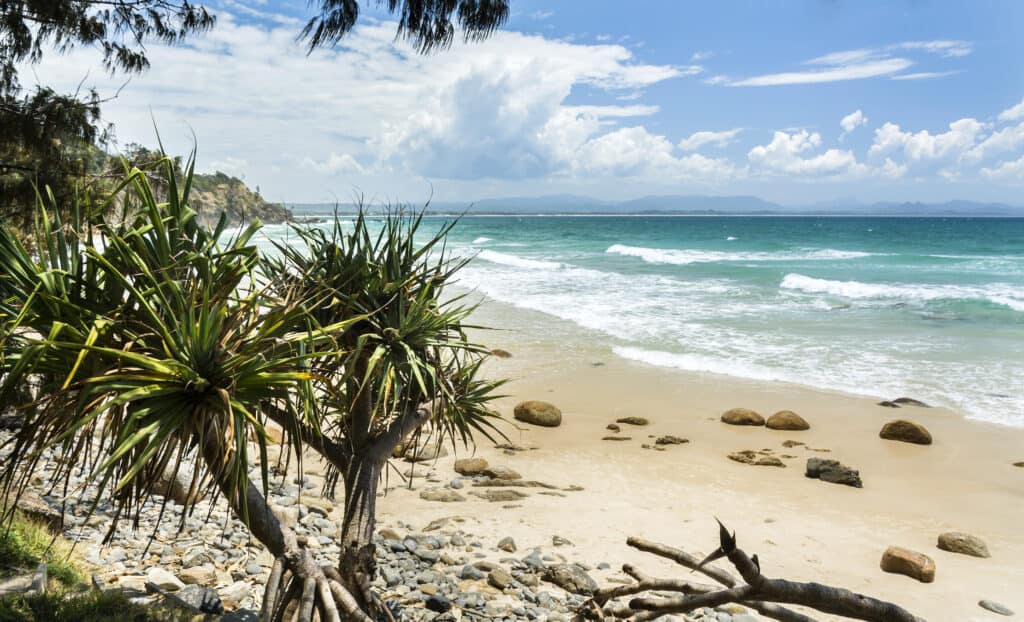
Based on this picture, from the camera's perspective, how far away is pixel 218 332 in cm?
333

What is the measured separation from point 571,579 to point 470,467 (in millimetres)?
3522

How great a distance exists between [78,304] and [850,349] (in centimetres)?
1865

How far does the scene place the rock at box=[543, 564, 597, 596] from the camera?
6.51 meters

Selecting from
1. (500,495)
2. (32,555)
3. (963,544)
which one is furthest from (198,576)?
(963,544)

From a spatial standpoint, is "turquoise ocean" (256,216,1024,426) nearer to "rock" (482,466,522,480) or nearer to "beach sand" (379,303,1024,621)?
Result: "beach sand" (379,303,1024,621)

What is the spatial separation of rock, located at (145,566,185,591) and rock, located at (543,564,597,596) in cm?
301

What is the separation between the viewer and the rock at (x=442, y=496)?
29.4 feet

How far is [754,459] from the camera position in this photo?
10977 millimetres

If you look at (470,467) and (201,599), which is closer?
(201,599)

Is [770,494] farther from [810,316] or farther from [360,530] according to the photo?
[810,316]

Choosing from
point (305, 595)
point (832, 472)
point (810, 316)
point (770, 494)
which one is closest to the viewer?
point (305, 595)

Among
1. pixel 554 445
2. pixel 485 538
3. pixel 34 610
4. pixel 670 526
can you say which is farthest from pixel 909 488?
pixel 34 610

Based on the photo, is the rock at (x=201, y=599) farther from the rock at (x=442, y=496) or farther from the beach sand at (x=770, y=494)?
the rock at (x=442, y=496)

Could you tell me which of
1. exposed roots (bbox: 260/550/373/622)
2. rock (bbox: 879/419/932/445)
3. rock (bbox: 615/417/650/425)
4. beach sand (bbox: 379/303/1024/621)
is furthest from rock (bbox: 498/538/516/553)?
rock (bbox: 879/419/932/445)
